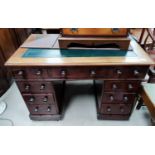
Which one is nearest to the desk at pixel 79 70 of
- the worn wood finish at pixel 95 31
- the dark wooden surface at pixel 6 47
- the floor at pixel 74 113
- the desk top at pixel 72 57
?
the desk top at pixel 72 57

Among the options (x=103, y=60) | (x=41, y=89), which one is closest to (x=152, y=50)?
(x=103, y=60)

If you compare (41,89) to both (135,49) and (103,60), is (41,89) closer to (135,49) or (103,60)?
(103,60)

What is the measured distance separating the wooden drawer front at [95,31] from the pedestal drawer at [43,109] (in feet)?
2.50

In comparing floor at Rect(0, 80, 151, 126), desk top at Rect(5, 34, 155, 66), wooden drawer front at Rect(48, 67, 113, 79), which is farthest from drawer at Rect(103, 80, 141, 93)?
floor at Rect(0, 80, 151, 126)

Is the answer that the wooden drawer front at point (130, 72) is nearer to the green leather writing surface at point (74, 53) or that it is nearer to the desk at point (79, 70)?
the desk at point (79, 70)

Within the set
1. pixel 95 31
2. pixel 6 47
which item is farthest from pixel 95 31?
pixel 6 47

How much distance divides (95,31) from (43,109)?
0.94m

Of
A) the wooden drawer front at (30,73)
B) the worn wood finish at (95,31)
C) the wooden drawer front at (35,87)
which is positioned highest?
the worn wood finish at (95,31)

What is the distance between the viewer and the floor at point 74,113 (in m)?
1.47

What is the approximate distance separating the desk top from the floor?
2.61ft

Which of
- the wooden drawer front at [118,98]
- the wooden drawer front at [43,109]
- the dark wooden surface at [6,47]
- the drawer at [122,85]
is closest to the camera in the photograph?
the drawer at [122,85]

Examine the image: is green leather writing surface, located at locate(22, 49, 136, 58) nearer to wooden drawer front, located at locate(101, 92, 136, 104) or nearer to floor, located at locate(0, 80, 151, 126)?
wooden drawer front, located at locate(101, 92, 136, 104)

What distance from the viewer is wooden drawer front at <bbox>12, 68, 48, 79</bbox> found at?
1033mm

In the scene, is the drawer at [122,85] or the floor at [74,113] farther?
the floor at [74,113]
